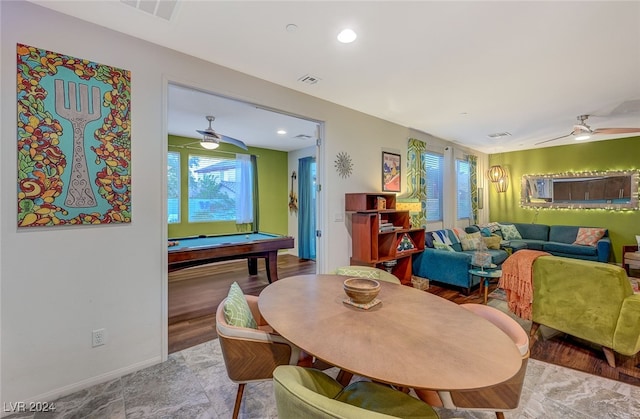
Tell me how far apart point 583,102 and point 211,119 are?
498 cm

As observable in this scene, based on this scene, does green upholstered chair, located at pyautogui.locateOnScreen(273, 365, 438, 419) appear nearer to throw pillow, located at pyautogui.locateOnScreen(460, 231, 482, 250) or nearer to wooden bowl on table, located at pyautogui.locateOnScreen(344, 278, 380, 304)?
wooden bowl on table, located at pyautogui.locateOnScreen(344, 278, 380, 304)

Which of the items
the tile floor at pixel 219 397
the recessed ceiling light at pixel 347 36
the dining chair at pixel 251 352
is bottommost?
the tile floor at pixel 219 397

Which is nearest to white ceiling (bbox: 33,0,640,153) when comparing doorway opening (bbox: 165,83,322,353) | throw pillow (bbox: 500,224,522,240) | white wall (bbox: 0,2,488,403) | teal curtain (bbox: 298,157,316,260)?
white wall (bbox: 0,2,488,403)

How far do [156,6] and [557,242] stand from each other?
7.34 m

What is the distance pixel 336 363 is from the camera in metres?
1.02

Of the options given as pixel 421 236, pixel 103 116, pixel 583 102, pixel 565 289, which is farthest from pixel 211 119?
→ pixel 583 102

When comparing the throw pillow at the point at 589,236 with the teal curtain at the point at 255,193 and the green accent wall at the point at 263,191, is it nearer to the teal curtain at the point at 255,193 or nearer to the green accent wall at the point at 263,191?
the green accent wall at the point at 263,191

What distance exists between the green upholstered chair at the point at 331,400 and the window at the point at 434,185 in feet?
15.0

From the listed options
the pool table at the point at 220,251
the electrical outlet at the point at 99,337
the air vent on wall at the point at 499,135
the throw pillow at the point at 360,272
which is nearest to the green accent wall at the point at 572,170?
the air vent on wall at the point at 499,135

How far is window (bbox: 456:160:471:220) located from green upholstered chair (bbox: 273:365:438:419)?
5.47 meters

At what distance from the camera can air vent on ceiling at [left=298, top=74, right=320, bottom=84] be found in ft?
8.97

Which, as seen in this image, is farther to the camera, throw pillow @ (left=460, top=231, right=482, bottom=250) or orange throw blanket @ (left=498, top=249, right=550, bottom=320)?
throw pillow @ (left=460, top=231, right=482, bottom=250)

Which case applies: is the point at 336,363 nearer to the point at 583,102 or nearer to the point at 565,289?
the point at 565,289

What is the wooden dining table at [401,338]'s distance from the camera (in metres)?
0.95
